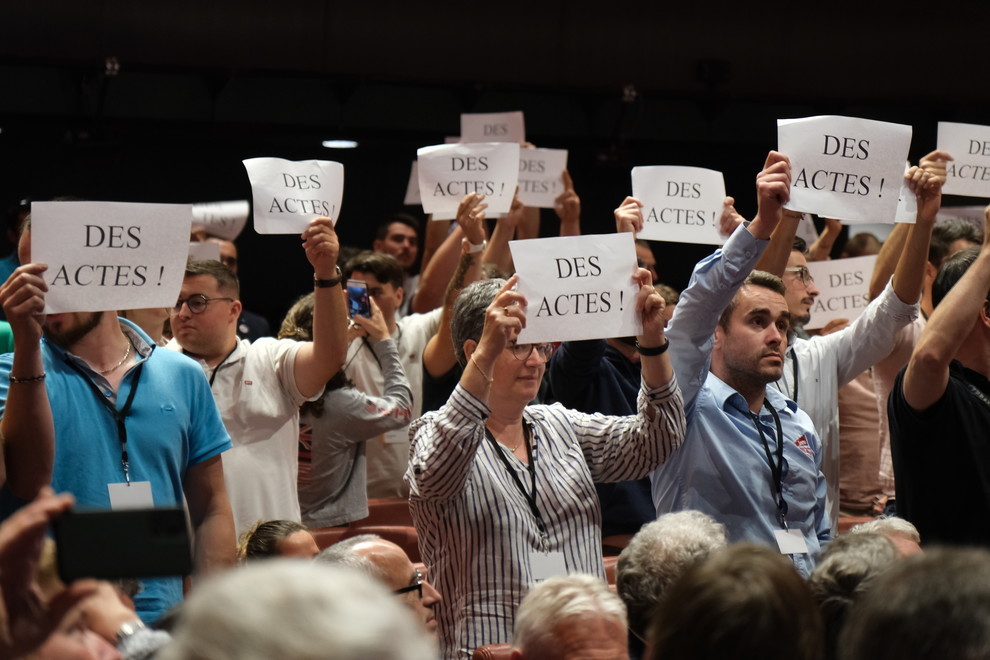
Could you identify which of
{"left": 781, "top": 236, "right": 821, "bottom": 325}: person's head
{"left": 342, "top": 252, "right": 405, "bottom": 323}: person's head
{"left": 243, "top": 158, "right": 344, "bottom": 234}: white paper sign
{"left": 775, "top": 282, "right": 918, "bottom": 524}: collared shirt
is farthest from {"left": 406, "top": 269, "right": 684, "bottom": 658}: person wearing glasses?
{"left": 342, "top": 252, "right": 405, "bottom": 323}: person's head

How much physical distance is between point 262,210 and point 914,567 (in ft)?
8.18

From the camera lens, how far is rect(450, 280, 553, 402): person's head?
9.78ft

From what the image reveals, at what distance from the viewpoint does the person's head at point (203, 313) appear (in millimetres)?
3871

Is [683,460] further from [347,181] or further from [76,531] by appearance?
[347,181]

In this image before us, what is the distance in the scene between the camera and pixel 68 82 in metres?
7.22

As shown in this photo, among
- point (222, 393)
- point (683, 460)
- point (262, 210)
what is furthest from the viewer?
Result: point (222, 393)

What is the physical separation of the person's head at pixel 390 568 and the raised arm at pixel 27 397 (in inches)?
25.3

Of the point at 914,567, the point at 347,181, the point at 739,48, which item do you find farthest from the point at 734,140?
the point at 914,567

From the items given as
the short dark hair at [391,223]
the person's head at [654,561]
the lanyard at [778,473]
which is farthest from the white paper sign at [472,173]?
the person's head at [654,561]

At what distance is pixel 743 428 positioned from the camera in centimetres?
331

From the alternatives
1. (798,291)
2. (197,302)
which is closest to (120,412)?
(197,302)

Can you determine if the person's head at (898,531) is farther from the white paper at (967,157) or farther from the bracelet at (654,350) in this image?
the white paper at (967,157)

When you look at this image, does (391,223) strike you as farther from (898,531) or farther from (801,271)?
(898,531)

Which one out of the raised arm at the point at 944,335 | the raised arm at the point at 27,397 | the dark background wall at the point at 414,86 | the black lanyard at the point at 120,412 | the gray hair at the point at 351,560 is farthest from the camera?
the dark background wall at the point at 414,86
